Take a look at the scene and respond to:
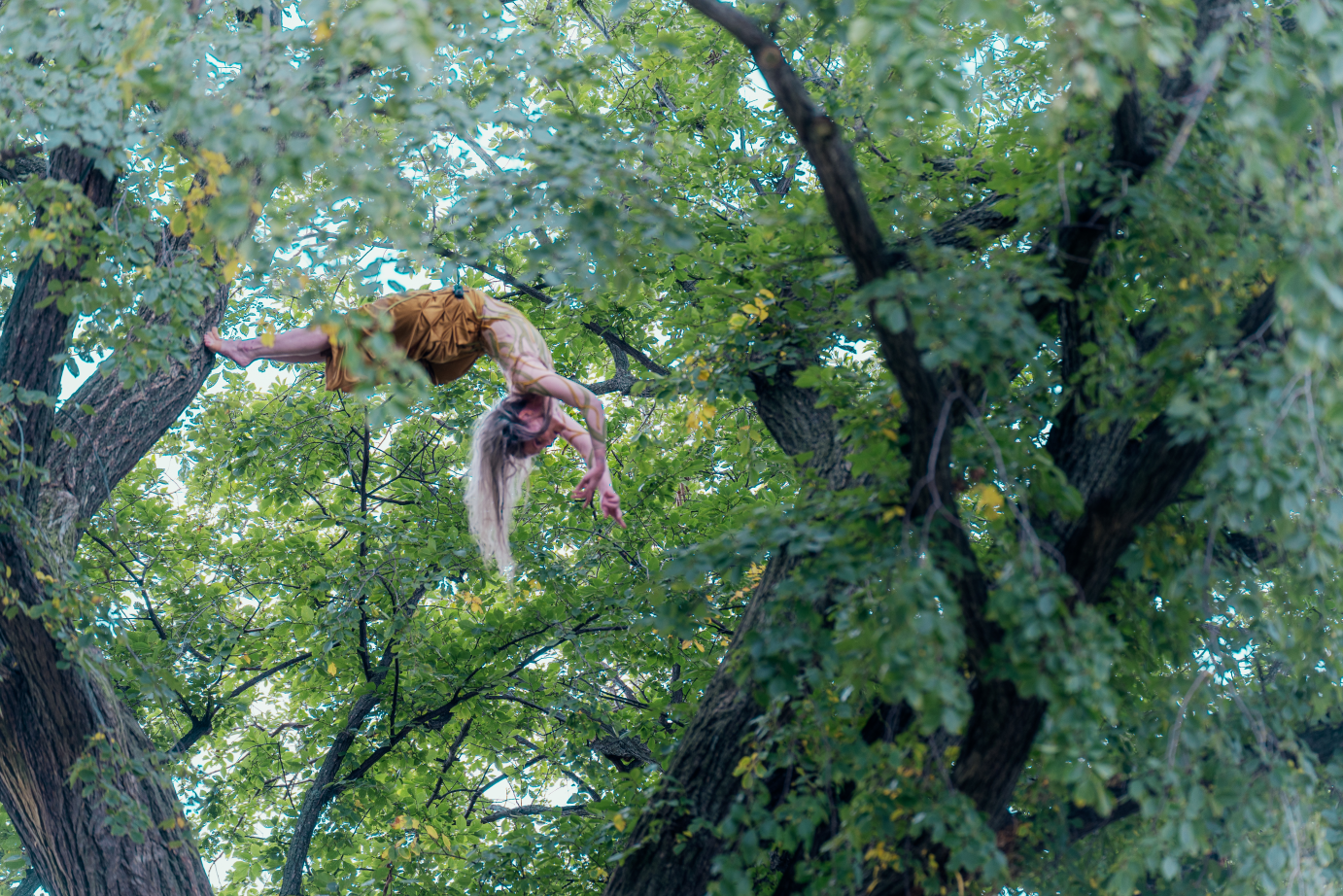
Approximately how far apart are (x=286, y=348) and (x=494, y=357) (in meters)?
0.86

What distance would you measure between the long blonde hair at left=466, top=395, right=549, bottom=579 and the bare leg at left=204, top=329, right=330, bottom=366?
0.75 meters

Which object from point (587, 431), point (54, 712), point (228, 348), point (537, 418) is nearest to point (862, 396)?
point (587, 431)

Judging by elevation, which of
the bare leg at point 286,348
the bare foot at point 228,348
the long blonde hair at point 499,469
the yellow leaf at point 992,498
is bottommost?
the yellow leaf at point 992,498

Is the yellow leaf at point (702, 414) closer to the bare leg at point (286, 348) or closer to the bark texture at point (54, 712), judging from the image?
the bare leg at point (286, 348)

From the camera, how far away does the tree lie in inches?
120

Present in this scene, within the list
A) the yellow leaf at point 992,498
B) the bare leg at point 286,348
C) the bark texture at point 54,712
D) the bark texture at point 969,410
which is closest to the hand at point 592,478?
the bare leg at point 286,348

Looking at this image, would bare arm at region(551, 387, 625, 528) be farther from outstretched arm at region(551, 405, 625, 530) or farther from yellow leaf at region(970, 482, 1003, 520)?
yellow leaf at region(970, 482, 1003, 520)

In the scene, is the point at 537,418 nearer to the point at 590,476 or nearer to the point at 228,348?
the point at 590,476

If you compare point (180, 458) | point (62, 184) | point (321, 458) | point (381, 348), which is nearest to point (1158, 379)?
point (381, 348)

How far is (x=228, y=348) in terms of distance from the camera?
16.0 feet

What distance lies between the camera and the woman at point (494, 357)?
4695 mm

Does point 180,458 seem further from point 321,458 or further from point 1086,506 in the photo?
point 1086,506

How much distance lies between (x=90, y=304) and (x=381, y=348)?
2191mm

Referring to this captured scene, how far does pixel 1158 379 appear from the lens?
3.41 meters
